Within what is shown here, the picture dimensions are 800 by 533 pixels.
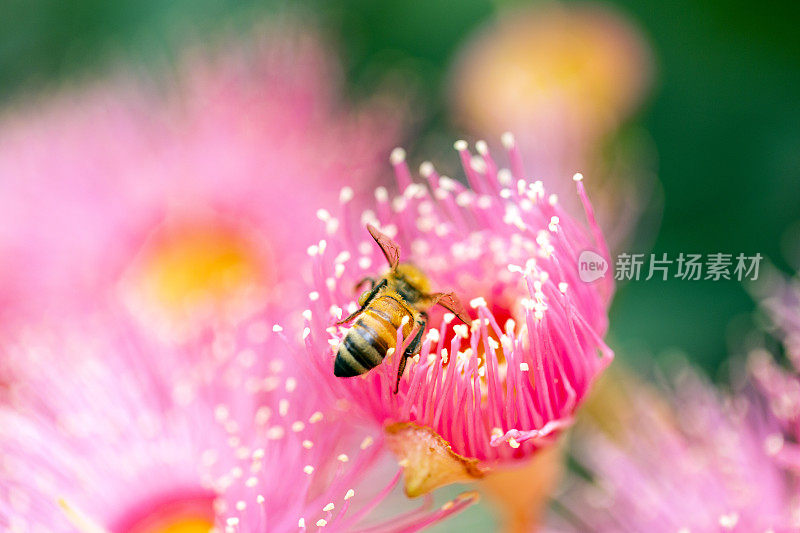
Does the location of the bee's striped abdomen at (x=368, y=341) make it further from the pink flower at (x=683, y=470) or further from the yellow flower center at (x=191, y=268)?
the yellow flower center at (x=191, y=268)

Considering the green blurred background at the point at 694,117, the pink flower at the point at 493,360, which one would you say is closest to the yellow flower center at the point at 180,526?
the pink flower at the point at 493,360

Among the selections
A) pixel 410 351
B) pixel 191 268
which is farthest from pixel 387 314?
pixel 191 268

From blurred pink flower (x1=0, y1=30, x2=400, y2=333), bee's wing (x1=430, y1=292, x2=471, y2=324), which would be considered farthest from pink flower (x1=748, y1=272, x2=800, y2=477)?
blurred pink flower (x1=0, y1=30, x2=400, y2=333)

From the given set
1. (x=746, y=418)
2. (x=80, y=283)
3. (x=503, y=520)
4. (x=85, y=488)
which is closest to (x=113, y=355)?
(x=85, y=488)

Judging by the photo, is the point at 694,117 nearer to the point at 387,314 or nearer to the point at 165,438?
the point at 387,314

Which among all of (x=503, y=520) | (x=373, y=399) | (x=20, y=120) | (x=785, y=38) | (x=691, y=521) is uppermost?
(x=20, y=120)

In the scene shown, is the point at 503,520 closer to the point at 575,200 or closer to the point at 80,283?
the point at 575,200

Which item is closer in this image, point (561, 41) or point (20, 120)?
point (561, 41)
